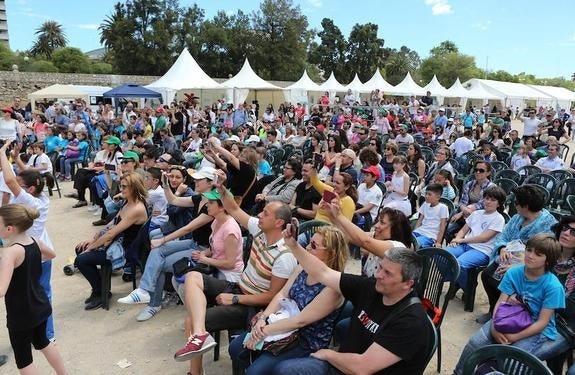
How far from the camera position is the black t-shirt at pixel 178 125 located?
542 inches

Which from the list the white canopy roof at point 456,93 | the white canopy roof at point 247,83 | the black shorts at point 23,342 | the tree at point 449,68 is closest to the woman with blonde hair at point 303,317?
the black shorts at point 23,342

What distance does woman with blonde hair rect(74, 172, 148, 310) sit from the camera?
4418 mm

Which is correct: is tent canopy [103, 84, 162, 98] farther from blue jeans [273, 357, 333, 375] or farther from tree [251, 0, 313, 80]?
tree [251, 0, 313, 80]

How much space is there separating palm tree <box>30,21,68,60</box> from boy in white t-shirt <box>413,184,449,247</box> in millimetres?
84241

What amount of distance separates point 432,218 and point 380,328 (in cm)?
290

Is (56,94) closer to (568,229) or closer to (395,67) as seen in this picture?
(568,229)

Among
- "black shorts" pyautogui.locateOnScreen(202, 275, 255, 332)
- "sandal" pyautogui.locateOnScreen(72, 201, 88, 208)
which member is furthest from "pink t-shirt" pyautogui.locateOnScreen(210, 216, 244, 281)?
"sandal" pyautogui.locateOnScreen(72, 201, 88, 208)

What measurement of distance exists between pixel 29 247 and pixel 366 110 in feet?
66.6

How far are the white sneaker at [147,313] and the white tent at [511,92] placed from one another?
34905 millimetres

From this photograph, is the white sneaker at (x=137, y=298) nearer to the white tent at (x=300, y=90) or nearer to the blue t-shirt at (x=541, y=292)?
the blue t-shirt at (x=541, y=292)

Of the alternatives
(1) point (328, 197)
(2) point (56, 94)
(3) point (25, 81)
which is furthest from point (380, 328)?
(3) point (25, 81)

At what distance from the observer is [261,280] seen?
10.7 feet

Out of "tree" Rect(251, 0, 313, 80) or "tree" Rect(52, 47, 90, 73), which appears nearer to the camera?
"tree" Rect(251, 0, 313, 80)

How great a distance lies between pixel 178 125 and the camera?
45.4 feet
